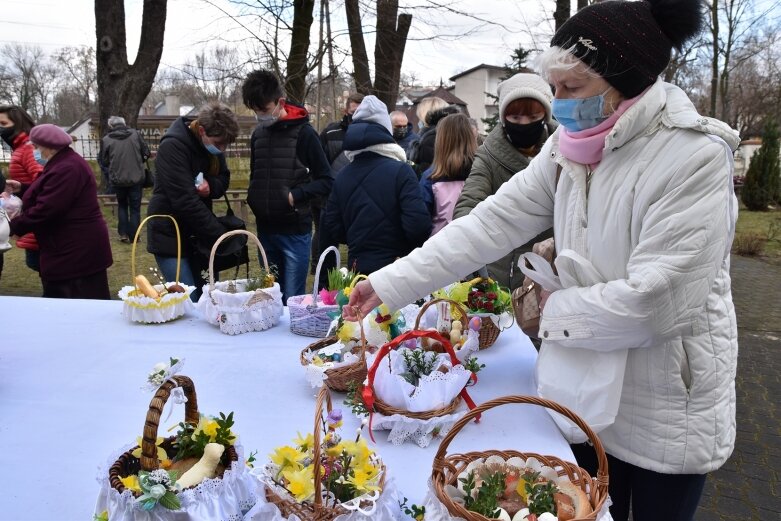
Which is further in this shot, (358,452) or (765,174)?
(765,174)

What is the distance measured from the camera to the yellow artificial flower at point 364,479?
114 centimetres

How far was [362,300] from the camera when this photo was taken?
71.3 inches

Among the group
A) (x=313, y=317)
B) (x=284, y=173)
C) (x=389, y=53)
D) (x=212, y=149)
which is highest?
(x=389, y=53)

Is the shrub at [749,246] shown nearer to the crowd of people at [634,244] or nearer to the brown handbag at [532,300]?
the brown handbag at [532,300]

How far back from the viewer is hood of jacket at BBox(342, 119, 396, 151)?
10.1ft

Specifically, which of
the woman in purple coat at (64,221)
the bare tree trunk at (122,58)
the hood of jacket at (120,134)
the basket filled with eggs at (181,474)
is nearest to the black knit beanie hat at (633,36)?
the basket filled with eggs at (181,474)

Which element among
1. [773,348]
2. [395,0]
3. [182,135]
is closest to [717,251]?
[182,135]

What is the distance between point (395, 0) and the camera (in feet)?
26.4

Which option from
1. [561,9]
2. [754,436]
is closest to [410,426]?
[754,436]

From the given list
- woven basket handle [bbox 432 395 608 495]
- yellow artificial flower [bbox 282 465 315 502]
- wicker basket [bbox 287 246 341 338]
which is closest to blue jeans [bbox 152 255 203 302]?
wicker basket [bbox 287 246 341 338]

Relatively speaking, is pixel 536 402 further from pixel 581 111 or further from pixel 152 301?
pixel 152 301

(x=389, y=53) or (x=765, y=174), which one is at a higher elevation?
(x=389, y=53)

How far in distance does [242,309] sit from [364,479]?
1.36 m

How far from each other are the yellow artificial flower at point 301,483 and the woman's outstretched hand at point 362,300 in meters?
0.68
